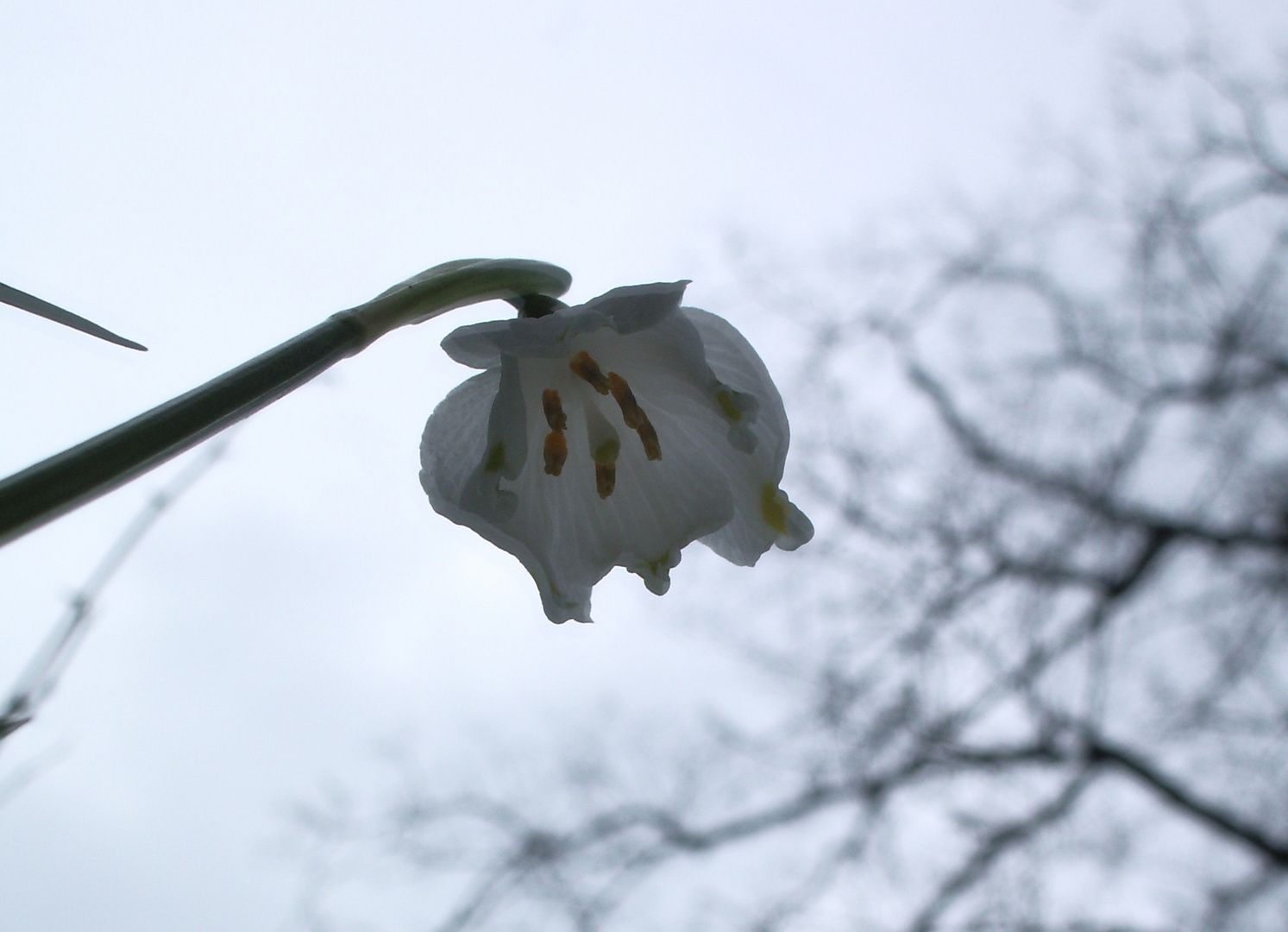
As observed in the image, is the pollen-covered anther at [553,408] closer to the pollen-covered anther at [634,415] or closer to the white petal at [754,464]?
the pollen-covered anther at [634,415]

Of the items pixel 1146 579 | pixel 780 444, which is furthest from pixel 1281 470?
pixel 780 444

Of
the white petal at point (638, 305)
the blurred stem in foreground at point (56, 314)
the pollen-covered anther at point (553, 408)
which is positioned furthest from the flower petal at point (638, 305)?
the blurred stem in foreground at point (56, 314)

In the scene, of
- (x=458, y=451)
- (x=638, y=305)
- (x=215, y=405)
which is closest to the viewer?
(x=215, y=405)

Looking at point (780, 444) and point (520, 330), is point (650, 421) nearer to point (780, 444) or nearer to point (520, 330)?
point (780, 444)

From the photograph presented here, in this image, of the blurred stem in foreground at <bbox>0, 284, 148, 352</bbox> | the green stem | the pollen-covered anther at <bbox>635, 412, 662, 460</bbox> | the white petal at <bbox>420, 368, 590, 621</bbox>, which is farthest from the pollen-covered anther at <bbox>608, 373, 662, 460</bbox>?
the blurred stem in foreground at <bbox>0, 284, 148, 352</bbox>

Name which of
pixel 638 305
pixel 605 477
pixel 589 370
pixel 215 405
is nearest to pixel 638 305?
pixel 638 305

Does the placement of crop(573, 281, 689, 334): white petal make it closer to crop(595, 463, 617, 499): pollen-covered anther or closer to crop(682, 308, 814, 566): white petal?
crop(682, 308, 814, 566): white petal

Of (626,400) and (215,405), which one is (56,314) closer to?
(215,405)
